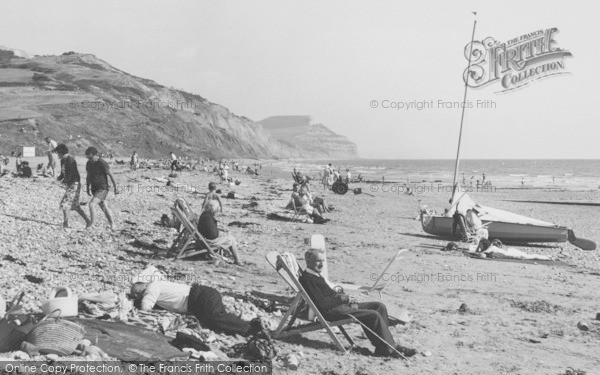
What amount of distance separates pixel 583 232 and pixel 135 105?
65647 millimetres

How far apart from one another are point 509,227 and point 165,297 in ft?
40.9

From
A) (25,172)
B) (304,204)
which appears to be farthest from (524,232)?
(25,172)

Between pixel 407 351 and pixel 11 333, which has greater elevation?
pixel 11 333

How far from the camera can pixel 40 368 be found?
4.25 meters

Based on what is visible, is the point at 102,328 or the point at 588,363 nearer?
the point at 102,328

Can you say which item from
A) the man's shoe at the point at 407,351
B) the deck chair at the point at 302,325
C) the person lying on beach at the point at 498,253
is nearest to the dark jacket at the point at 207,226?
the deck chair at the point at 302,325

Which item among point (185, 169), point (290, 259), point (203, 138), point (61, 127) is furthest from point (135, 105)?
point (290, 259)

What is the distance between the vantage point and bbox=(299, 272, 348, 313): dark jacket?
247 inches

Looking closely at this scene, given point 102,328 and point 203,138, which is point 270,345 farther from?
point 203,138

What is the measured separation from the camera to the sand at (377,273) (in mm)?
6305

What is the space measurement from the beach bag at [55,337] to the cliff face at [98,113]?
39703 millimetres

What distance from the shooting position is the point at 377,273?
11.1 meters

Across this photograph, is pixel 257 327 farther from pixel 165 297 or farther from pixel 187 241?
pixel 187 241

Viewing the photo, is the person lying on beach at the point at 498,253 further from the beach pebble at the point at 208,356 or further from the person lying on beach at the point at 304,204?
the beach pebble at the point at 208,356
